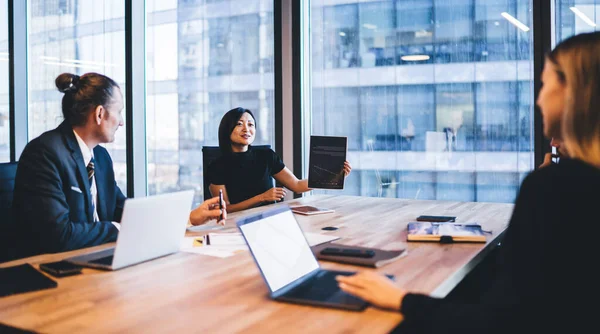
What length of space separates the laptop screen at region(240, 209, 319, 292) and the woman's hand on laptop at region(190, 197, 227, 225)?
2.62ft

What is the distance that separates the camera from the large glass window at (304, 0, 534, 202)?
382cm

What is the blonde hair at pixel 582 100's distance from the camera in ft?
3.87

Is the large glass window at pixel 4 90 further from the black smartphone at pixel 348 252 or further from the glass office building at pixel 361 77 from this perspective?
the black smartphone at pixel 348 252

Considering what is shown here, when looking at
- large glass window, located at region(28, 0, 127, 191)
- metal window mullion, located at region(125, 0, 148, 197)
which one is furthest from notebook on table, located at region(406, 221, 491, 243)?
large glass window, located at region(28, 0, 127, 191)

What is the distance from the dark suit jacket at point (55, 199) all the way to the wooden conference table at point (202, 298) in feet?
0.37

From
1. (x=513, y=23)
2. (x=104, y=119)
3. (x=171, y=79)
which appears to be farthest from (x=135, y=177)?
(x=513, y=23)

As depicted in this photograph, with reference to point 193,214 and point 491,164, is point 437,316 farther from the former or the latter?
point 491,164

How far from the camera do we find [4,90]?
223 inches

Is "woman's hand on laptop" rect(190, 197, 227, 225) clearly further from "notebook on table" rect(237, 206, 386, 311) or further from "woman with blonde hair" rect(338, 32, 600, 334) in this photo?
"woman with blonde hair" rect(338, 32, 600, 334)

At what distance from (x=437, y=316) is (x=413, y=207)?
2.17m

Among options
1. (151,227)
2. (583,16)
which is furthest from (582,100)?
(583,16)

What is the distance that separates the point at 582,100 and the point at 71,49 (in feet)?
17.0

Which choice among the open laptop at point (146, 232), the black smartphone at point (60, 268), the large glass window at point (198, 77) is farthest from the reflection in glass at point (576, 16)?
the black smartphone at point (60, 268)

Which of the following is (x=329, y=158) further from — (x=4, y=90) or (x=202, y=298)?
(x=4, y=90)
